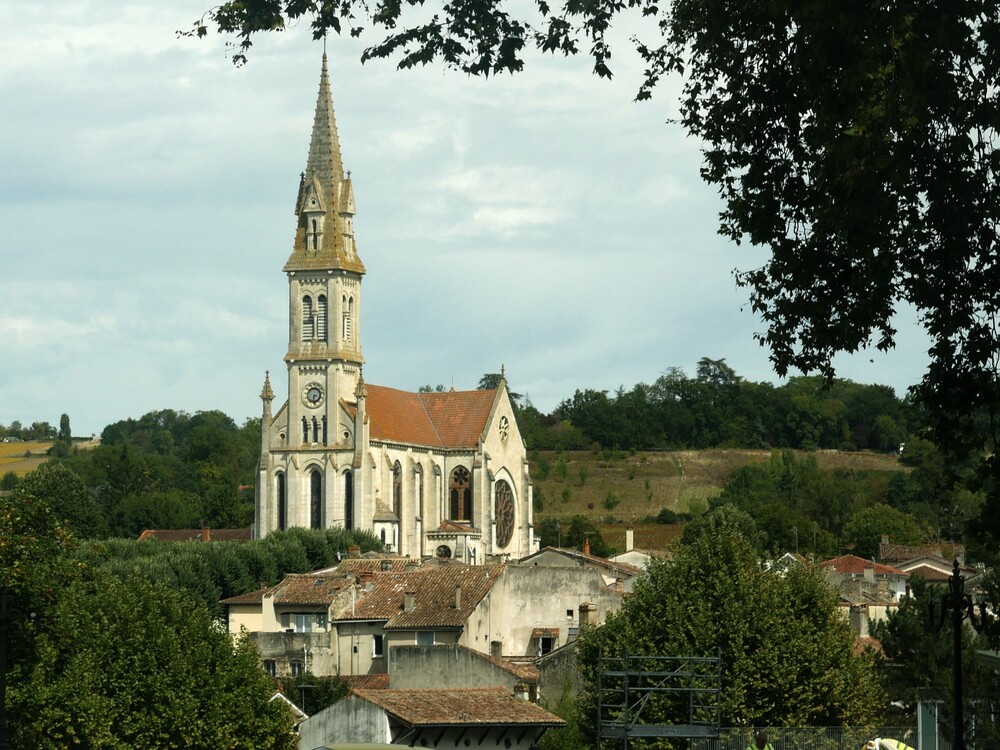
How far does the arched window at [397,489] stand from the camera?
4732 inches

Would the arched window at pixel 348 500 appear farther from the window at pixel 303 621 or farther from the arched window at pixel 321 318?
the window at pixel 303 621

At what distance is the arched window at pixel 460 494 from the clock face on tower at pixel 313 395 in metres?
11.3

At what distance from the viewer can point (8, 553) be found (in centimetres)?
4084

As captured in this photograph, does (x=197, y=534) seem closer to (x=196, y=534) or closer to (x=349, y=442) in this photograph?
(x=196, y=534)

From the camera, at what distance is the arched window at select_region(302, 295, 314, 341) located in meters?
123

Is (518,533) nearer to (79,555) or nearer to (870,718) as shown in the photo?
(79,555)

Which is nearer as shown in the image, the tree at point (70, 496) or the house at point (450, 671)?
the house at point (450, 671)

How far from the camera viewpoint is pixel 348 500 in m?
116

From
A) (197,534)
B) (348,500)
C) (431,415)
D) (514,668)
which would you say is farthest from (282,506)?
(514,668)

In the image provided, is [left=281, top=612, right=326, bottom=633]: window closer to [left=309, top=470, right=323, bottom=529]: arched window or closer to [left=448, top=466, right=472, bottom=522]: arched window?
[left=309, top=470, right=323, bottom=529]: arched window

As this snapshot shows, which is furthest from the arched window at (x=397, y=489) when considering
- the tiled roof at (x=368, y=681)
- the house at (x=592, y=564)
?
the tiled roof at (x=368, y=681)

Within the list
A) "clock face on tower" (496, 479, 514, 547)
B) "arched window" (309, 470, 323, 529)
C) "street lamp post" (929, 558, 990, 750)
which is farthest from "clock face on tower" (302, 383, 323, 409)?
"street lamp post" (929, 558, 990, 750)

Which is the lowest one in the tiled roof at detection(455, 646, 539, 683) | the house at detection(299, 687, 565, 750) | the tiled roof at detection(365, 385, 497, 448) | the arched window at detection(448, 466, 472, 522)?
the house at detection(299, 687, 565, 750)

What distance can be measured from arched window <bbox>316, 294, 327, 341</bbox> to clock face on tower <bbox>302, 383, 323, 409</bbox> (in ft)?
10.7
